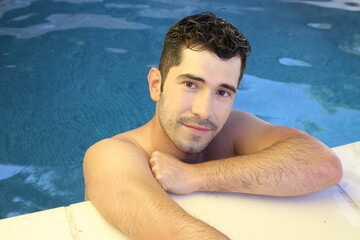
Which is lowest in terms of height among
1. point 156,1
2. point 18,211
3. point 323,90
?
point 18,211

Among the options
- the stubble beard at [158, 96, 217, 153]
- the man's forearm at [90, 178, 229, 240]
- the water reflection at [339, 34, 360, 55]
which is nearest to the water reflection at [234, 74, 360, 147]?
the water reflection at [339, 34, 360, 55]

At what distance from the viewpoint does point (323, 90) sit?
4.25 metres

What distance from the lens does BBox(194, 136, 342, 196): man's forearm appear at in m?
1.77

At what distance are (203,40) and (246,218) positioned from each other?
77 cm

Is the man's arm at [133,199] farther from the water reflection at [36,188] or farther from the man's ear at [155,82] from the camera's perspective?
the water reflection at [36,188]

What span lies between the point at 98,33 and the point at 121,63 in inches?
29.1

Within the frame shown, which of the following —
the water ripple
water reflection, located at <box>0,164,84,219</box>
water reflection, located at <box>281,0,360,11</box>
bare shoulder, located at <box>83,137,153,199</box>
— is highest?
bare shoulder, located at <box>83,137,153,199</box>

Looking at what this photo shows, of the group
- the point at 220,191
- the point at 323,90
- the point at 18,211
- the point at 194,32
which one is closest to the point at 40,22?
the point at 18,211

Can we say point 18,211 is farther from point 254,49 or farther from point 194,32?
point 254,49

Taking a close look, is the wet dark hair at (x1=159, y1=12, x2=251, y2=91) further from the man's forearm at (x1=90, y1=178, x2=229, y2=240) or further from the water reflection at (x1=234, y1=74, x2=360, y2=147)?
the water reflection at (x1=234, y1=74, x2=360, y2=147)

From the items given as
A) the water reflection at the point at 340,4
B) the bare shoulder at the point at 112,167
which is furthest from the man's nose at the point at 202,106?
the water reflection at the point at 340,4

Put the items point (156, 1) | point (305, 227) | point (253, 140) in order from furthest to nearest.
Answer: point (156, 1)
point (253, 140)
point (305, 227)

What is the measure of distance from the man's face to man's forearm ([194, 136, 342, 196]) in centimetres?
16

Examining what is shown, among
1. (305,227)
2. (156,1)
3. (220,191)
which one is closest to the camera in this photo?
(305,227)
